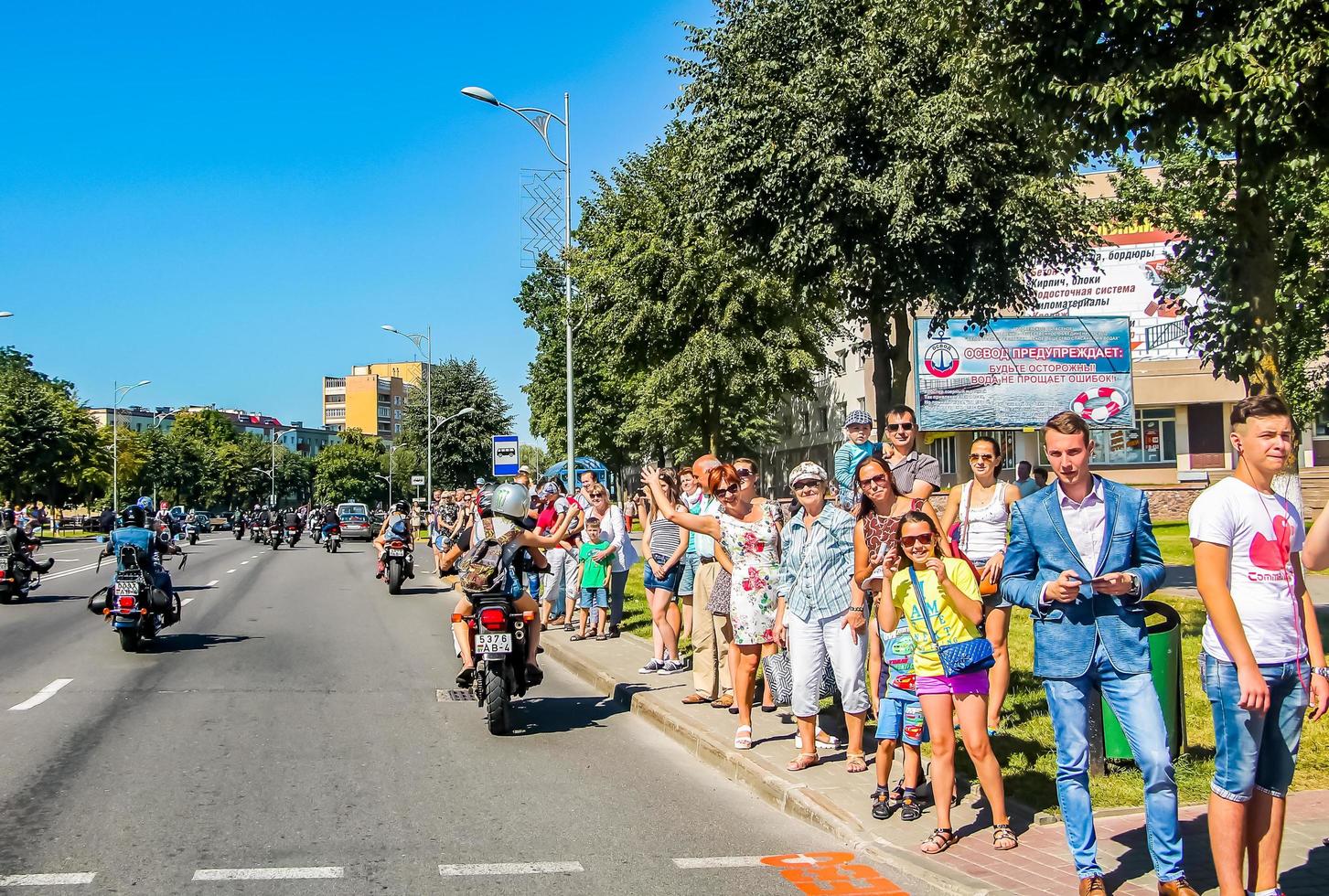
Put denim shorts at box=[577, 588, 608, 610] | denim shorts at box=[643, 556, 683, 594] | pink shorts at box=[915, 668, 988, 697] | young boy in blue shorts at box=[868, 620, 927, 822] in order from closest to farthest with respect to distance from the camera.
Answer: pink shorts at box=[915, 668, 988, 697]
young boy in blue shorts at box=[868, 620, 927, 822]
denim shorts at box=[643, 556, 683, 594]
denim shorts at box=[577, 588, 608, 610]

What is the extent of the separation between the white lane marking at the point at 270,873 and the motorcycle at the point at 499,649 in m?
3.22

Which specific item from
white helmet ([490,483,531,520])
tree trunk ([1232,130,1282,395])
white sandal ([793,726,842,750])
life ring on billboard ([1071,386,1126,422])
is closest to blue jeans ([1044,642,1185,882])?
white sandal ([793,726,842,750])

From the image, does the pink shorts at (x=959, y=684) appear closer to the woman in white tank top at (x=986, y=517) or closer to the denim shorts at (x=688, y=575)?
the woman in white tank top at (x=986, y=517)

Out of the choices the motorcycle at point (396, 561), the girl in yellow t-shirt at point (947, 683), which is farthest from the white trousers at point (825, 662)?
the motorcycle at point (396, 561)

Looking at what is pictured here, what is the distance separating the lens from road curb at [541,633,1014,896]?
522 centimetres

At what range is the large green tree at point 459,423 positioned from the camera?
75500 mm

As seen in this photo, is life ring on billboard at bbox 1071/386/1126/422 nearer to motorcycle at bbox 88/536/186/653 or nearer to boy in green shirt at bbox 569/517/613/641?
boy in green shirt at bbox 569/517/613/641

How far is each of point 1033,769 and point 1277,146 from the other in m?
5.62

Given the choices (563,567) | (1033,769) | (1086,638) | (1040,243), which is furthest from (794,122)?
(1086,638)

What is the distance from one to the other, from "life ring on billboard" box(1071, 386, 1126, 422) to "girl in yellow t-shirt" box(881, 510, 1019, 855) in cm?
3385

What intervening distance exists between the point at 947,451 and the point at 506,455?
26.5 meters

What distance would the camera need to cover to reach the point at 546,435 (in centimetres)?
5762

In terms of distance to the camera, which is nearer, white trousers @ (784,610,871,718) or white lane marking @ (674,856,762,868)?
white lane marking @ (674,856,762,868)

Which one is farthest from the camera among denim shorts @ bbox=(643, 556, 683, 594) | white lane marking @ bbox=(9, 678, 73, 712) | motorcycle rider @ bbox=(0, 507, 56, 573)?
motorcycle rider @ bbox=(0, 507, 56, 573)
